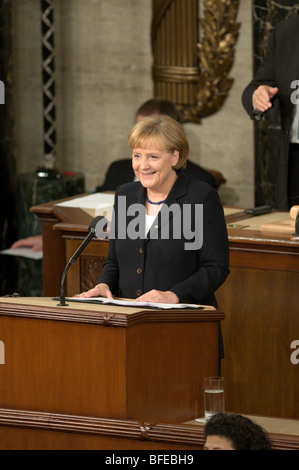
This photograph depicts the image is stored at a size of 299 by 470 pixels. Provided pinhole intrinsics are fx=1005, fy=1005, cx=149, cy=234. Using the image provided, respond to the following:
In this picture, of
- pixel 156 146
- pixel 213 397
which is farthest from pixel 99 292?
pixel 213 397

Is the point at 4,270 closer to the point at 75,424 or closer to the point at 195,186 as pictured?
the point at 195,186

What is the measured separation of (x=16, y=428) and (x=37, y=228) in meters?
4.66

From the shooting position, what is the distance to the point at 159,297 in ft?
12.8

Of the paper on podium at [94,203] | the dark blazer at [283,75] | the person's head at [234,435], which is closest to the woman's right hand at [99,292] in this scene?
the person's head at [234,435]

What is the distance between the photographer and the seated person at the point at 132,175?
6605 mm

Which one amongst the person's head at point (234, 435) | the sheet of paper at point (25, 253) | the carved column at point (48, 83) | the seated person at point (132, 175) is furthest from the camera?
the carved column at point (48, 83)

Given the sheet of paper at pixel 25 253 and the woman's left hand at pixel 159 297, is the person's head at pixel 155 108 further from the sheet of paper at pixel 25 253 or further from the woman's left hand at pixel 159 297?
the woman's left hand at pixel 159 297

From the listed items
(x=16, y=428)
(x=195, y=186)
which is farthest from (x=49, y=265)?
(x=16, y=428)

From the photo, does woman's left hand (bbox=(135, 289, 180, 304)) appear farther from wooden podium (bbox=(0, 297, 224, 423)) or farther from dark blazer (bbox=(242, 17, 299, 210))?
dark blazer (bbox=(242, 17, 299, 210))

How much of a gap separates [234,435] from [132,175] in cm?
425

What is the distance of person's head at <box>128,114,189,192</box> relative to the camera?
4055 millimetres

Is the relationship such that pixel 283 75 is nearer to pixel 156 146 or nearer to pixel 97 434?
pixel 156 146

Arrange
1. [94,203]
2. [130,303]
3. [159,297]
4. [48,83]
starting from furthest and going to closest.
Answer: [48,83] < [94,203] < [159,297] < [130,303]

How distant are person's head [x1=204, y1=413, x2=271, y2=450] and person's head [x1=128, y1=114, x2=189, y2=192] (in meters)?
1.44
